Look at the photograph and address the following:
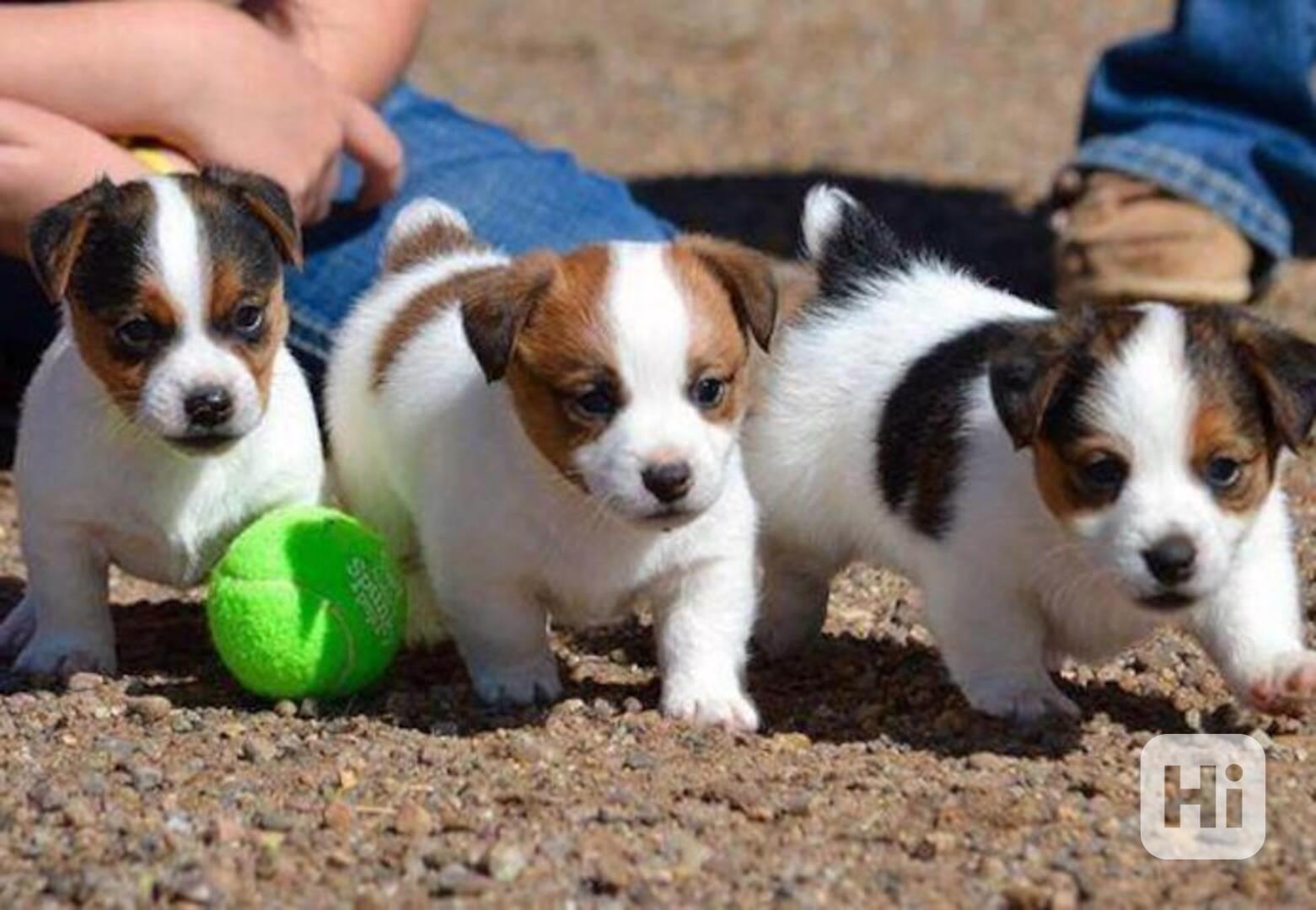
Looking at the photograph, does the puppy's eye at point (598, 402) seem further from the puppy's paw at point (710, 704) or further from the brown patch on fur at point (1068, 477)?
the brown patch on fur at point (1068, 477)

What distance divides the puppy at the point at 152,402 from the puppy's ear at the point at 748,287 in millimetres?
827

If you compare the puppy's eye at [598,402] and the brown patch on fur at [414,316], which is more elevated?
the puppy's eye at [598,402]

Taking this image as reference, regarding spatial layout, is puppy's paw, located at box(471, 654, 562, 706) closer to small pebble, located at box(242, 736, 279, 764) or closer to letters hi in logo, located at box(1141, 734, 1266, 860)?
small pebble, located at box(242, 736, 279, 764)

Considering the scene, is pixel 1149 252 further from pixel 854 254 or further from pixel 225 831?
pixel 225 831

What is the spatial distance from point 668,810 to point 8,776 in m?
1.16

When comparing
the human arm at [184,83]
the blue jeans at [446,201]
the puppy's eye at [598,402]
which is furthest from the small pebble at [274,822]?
the blue jeans at [446,201]

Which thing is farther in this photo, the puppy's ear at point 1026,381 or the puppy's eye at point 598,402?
the puppy's eye at point 598,402

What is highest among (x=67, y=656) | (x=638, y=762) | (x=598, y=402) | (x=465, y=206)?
(x=598, y=402)

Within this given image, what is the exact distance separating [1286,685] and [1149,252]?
11.6 ft

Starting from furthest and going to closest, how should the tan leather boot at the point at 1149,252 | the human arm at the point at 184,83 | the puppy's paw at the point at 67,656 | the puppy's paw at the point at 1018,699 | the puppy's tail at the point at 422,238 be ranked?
1. the tan leather boot at the point at 1149,252
2. the human arm at the point at 184,83
3. the puppy's tail at the point at 422,238
4. the puppy's paw at the point at 67,656
5. the puppy's paw at the point at 1018,699

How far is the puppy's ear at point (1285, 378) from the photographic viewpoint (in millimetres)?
4805

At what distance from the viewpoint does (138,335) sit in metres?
5.22

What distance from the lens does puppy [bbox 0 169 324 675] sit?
518cm

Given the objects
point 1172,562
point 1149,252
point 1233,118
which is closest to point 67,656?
point 1172,562
